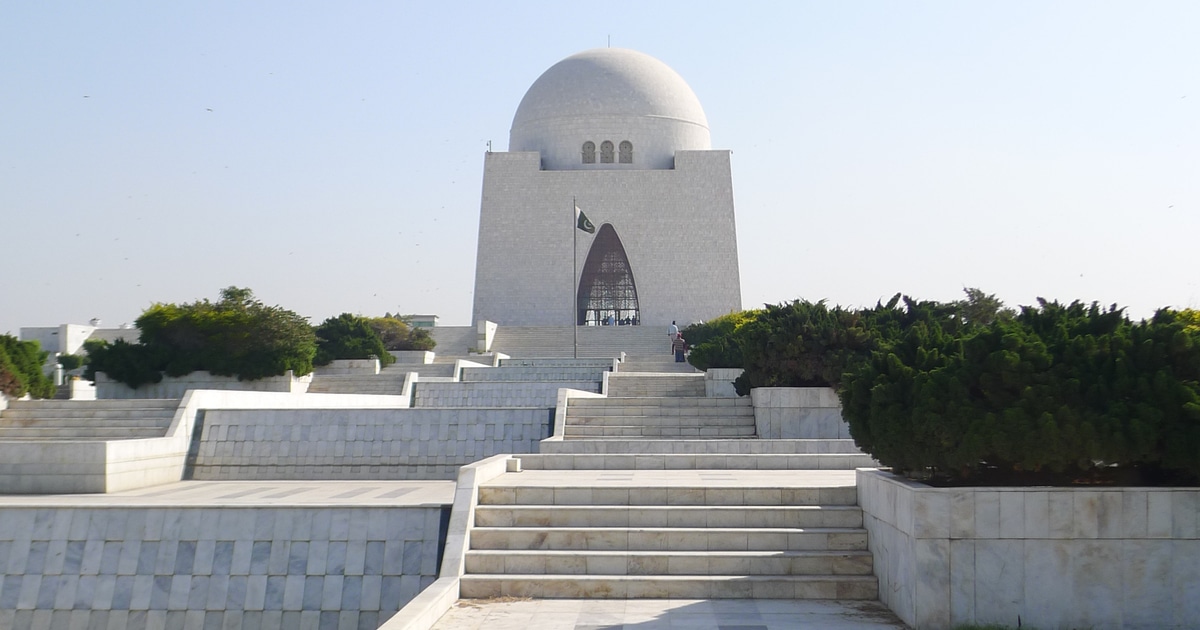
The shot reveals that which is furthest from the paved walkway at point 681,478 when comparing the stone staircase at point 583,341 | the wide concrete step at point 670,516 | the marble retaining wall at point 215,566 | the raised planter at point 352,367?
the stone staircase at point 583,341

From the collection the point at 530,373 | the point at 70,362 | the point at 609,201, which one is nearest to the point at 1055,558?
the point at 530,373

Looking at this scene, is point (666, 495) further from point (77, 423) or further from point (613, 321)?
point (613, 321)

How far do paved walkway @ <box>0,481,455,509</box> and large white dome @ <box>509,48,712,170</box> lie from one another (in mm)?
21202

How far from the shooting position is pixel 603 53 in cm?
3130

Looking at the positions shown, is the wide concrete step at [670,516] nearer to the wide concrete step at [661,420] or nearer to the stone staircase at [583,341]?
the wide concrete step at [661,420]

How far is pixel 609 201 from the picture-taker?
99.0 ft

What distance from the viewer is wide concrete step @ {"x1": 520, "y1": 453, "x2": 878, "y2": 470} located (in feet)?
27.7

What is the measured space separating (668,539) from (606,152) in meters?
24.8

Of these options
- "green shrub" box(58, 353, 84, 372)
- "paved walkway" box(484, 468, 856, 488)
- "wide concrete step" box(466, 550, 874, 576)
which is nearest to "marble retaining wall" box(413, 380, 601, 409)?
"paved walkway" box(484, 468, 856, 488)

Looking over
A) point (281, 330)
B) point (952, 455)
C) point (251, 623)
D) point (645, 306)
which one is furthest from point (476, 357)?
point (952, 455)

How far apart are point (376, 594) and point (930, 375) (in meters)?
3.37

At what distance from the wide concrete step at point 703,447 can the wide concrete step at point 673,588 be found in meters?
2.91

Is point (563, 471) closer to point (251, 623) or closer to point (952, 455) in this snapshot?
point (251, 623)

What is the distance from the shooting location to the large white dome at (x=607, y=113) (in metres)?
30.1
